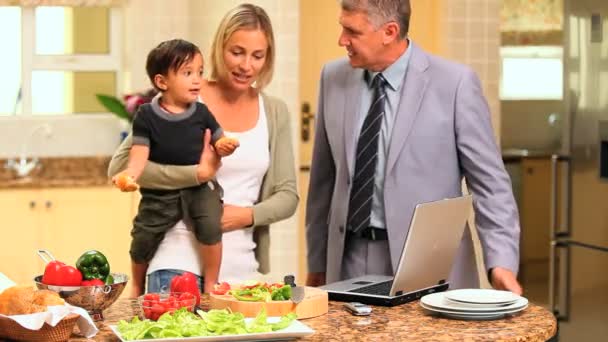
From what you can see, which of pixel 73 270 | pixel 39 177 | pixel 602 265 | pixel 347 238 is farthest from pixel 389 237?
pixel 39 177

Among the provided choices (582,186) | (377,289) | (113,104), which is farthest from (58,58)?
(377,289)

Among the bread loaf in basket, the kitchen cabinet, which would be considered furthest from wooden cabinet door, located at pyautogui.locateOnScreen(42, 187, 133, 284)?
the bread loaf in basket

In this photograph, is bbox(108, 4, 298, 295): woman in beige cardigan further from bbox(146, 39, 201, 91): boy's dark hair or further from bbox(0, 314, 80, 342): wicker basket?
bbox(0, 314, 80, 342): wicker basket

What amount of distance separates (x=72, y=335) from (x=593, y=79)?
3454 millimetres

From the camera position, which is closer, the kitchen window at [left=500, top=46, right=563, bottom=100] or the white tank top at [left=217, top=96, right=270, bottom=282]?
the white tank top at [left=217, top=96, right=270, bottom=282]

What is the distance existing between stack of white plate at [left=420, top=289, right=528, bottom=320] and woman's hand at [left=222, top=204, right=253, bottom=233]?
0.72 m

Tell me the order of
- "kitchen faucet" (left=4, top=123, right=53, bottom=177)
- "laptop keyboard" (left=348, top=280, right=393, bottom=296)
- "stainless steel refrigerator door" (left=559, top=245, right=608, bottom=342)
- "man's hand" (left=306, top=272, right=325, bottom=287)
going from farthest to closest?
"kitchen faucet" (left=4, top=123, right=53, bottom=177) → "stainless steel refrigerator door" (left=559, top=245, right=608, bottom=342) → "man's hand" (left=306, top=272, right=325, bottom=287) → "laptop keyboard" (left=348, top=280, right=393, bottom=296)

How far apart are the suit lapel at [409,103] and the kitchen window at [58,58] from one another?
3578mm

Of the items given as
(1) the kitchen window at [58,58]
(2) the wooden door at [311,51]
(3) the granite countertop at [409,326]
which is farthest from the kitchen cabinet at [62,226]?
(3) the granite countertop at [409,326]

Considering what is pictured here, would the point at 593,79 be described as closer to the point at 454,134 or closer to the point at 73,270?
the point at 454,134

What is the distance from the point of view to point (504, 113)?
20.2 feet

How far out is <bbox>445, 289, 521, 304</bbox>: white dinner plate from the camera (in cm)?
290

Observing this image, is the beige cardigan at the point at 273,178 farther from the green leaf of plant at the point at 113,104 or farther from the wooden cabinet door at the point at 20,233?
the green leaf of plant at the point at 113,104

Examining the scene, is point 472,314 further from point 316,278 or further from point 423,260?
point 316,278
